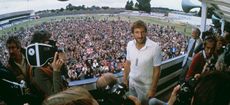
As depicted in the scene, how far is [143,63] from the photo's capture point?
2.71 m

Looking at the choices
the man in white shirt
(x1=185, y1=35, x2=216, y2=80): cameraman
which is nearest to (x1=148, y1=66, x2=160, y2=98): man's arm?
the man in white shirt

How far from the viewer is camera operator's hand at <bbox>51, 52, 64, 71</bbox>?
95.0 inches

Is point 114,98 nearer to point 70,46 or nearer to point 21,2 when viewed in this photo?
point 21,2

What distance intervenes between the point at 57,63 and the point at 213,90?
1.30m

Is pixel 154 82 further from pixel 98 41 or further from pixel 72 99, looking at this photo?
pixel 98 41

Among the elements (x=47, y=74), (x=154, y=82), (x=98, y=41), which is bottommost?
(x=98, y=41)

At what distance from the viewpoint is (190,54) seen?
4.31 meters

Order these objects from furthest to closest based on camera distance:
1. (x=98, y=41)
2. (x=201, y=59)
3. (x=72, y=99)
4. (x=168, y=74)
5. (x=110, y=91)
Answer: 1. (x=98, y=41)
2. (x=168, y=74)
3. (x=201, y=59)
4. (x=110, y=91)
5. (x=72, y=99)

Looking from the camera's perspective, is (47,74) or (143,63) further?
(143,63)

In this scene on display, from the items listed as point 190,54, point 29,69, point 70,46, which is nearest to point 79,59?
point 70,46

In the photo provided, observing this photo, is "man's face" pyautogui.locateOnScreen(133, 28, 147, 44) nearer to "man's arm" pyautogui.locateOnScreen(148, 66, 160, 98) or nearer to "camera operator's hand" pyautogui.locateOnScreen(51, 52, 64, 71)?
"man's arm" pyautogui.locateOnScreen(148, 66, 160, 98)

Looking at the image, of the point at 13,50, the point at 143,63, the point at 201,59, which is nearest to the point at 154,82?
the point at 143,63

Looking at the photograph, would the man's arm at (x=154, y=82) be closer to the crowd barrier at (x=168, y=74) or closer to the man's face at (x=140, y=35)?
the man's face at (x=140, y=35)

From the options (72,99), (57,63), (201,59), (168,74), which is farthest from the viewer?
(168,74)
